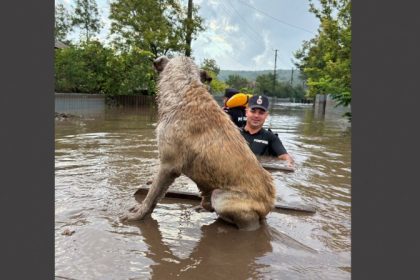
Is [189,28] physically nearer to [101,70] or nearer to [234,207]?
[101,70]

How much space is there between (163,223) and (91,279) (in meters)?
1.51

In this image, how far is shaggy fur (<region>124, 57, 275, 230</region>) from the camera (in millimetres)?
4316

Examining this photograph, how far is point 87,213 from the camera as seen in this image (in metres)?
4.62

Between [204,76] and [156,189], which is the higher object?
[204,76]

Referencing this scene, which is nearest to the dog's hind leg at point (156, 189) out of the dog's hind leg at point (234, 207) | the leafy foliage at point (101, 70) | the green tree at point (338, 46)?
the dog's hind leg at point (234, 207)

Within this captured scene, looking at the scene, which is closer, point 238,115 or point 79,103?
point 238,115

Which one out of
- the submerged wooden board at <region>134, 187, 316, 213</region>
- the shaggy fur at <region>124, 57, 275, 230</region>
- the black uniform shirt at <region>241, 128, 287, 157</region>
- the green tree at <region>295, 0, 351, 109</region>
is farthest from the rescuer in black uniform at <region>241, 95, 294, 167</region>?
the green tree at <region>295, 0, 351, 109</region>

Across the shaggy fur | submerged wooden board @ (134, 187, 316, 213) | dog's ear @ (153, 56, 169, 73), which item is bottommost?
submerged wooden board @ (134, 187, 316, 213)

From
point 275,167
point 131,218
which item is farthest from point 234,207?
point 275,167

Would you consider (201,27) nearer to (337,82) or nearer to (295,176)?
(337,82)

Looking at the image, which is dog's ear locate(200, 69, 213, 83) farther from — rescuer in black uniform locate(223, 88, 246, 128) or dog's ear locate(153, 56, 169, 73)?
rescuer in black uniform locate(223, 88, 246, 128)

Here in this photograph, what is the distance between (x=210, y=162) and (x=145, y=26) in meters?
31.4

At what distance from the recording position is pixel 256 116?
6297mm

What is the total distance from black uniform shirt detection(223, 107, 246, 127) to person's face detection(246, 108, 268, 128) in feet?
6.37
